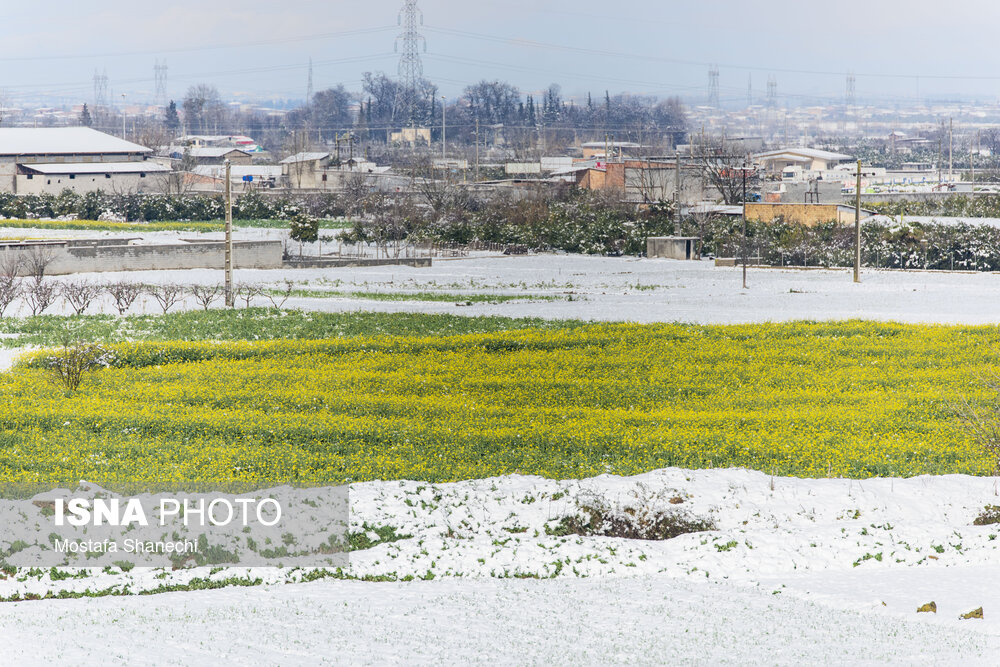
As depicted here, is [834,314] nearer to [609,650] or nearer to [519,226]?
[609,650]

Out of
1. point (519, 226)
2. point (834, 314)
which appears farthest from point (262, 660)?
point (519, 226)

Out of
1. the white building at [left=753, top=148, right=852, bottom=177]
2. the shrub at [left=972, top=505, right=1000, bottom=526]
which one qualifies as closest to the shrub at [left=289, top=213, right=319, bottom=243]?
the shrub at [left=972, top=505, right=1000, bottom=526]

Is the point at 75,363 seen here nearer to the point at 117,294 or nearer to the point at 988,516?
the point at 117,294

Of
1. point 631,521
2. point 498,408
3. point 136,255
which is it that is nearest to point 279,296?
point 136,255

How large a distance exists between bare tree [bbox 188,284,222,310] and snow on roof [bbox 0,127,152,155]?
37.8 meters

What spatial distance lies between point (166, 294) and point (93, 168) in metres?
38.2

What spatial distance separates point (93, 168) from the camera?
59.9 metres

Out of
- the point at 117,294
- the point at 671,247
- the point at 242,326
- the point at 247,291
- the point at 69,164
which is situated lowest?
the point at 242,326

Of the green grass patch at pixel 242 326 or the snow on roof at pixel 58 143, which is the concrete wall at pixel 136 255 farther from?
the snow on roof at pixel 58 143

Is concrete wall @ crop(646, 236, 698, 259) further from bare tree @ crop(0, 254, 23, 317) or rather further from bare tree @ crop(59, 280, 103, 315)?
bare tree @ crop(0, 254, 23, 317)

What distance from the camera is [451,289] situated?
31000 millimetres

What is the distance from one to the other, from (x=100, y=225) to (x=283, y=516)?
40.1m

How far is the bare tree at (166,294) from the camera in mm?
25345

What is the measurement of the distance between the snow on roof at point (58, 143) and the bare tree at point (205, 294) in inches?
1486
